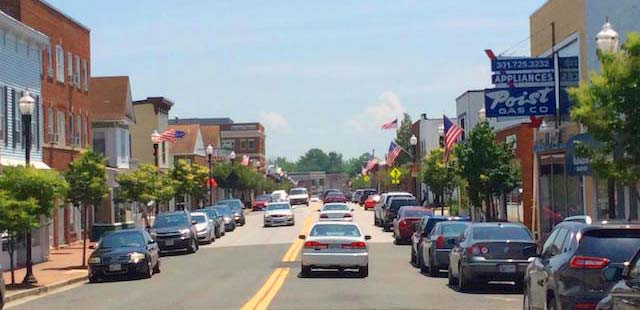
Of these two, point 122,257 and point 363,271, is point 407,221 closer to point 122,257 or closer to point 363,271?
point 363,271

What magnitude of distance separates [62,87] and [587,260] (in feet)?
116

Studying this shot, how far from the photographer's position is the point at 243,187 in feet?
323

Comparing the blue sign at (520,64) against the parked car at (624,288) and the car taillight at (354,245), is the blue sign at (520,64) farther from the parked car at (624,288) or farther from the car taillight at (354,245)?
the parked car at (624,288)

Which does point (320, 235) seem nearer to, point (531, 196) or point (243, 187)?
point (531, 196)

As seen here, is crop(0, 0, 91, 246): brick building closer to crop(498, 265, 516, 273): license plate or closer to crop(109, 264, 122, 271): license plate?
crop(109, 264, 122, 271): license plate

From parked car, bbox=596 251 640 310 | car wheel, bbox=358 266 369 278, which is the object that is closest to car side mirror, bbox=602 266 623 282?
parked car, bbox=596 251 640 310

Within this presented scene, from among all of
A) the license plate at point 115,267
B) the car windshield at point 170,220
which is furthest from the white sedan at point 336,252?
the car windshield at point 170,220

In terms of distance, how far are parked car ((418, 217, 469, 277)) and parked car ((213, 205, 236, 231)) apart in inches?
1155

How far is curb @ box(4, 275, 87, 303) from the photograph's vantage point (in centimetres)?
2464

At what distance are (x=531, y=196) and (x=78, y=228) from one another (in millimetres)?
21785

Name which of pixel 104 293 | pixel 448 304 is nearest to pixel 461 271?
pixel 448 304

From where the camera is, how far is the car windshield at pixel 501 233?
22.0m

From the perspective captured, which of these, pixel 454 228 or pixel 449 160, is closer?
pixel 454 228


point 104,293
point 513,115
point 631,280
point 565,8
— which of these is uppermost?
point 565,8
